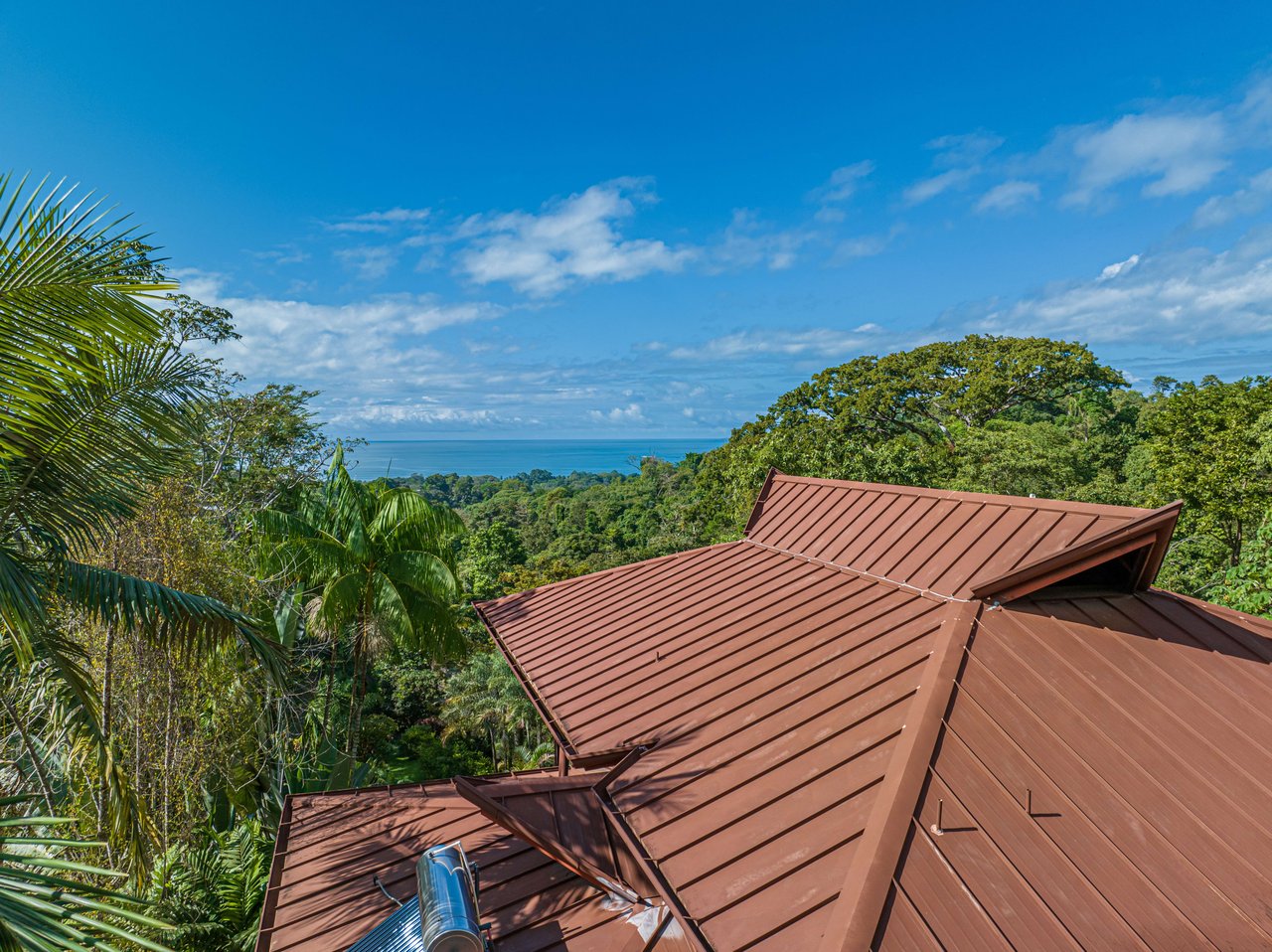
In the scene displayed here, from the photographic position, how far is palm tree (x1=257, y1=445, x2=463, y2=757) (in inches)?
453

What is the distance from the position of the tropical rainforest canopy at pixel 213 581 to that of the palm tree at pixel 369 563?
49mm

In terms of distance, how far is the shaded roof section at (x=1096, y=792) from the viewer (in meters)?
3.08

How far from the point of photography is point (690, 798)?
436 centimetres

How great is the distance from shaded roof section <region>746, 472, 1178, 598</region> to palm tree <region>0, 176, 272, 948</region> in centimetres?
629

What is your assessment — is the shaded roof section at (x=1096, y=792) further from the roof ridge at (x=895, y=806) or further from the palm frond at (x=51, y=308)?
the palm frond at (x=51, y=308)

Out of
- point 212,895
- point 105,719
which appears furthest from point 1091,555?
point 105,719

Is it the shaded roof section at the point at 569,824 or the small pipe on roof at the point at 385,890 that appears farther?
the small pipe on roof at the point at 385,890

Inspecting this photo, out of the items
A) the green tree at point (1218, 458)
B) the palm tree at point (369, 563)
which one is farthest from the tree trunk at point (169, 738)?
the green tree at point (1218, 458)

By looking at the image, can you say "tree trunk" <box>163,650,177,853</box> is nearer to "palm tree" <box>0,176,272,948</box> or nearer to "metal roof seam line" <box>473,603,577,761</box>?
"palm tree" <box>0,176,272,948</box>

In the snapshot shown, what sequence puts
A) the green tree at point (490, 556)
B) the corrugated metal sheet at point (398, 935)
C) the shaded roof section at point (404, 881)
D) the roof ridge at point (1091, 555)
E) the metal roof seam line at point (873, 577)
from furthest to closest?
the green tree at point (490, 556)
the metal roof seam line at point (873, 577)
the roof ridge at point (1091, 555)
the shaded roof section at point (404, 881)
the corrugated metal sheet at point (398, 935)

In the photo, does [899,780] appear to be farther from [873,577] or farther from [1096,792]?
[873,577]

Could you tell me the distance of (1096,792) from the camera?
149 inches

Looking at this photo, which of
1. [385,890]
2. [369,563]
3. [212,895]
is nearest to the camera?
[385,890]

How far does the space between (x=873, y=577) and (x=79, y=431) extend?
24.2ft
